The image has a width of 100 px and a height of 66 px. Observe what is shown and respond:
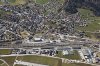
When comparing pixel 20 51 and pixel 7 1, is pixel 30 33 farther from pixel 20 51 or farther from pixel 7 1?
pixel 7 1

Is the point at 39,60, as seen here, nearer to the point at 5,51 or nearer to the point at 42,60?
the point at 42,60

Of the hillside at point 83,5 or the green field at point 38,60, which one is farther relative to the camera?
the hillside at point 83,5

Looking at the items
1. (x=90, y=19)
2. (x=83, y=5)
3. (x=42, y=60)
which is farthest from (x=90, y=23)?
(x=42, y=60)

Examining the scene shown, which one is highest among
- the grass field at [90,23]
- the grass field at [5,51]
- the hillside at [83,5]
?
the hillside at [83,5]

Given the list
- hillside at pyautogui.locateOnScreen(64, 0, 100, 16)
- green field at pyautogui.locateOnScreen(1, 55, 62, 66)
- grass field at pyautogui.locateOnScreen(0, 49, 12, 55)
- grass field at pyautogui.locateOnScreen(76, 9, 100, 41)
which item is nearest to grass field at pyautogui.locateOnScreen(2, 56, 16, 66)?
green field at pyautogui.locateOnScreen(1, 55, 62, 66)

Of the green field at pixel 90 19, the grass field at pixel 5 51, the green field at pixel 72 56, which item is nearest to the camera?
the green field at pixel 72 56

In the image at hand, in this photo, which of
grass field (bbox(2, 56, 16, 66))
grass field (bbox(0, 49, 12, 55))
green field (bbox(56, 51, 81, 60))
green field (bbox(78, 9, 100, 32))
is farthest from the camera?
green field (bbox(78, 9, 100, 32))

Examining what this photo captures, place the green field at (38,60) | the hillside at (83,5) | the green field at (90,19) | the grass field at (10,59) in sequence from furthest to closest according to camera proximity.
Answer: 1. the hillside at (83,5)
2. the green field at (90,19)
3. the grass field at (10,59)
4. the green field at (38,60)

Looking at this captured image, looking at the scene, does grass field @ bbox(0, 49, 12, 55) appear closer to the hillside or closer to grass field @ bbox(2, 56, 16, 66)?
grass field @ bbox(2, 56, 16, 66)

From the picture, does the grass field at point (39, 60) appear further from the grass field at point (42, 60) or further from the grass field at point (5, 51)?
the grass field at point (5, 51)

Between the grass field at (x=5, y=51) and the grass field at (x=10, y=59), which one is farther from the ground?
the grass field at (x=5, y=51)

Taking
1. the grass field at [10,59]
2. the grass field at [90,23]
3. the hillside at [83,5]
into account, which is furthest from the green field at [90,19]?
the grass field at [10,59]

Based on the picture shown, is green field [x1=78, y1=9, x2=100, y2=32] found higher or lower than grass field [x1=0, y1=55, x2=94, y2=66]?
higher
